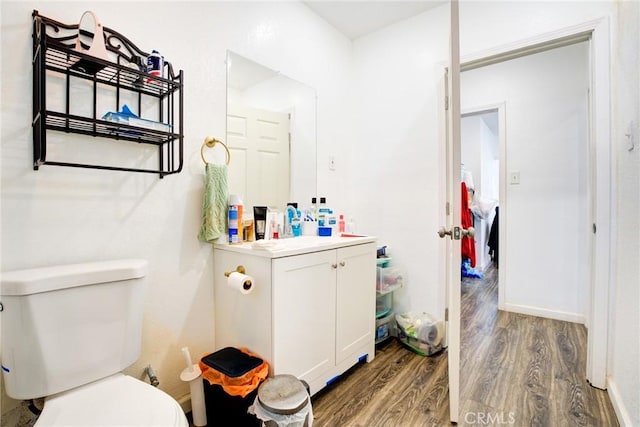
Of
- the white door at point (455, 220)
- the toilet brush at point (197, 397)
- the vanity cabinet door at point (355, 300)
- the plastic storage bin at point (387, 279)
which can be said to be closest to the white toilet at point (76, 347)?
the toilet brush at point (197, 397)

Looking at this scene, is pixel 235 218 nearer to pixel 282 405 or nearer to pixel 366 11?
pixel 282 405

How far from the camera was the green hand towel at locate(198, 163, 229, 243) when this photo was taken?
151 cm

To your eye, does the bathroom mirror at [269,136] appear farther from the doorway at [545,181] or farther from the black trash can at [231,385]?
the doorway at [545,181]

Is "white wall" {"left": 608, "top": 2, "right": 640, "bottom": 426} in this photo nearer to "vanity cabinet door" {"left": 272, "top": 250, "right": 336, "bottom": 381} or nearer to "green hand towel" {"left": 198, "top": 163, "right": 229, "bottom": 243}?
"vanity cabinet door" {"left": 272, "top": 250, "right": 336, "bottom": 381}

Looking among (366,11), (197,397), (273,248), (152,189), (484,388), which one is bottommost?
(484,388)

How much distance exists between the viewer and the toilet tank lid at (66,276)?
915 millimetres

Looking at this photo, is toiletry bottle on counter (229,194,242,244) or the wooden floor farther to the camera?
toiletry bottle on counter (229,194,242,244)

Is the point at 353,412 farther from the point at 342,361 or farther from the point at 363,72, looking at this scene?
the point at 363,72

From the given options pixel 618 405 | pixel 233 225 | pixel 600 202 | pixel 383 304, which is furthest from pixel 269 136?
pixel 618 405

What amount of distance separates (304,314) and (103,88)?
1319 millimetres

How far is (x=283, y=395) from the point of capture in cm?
120

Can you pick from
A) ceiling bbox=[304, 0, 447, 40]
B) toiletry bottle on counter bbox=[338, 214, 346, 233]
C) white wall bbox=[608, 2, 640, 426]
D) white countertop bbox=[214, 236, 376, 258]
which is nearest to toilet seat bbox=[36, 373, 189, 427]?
white countertop bbox=[214, 236, 376, 258]

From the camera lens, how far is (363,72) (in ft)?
8.49

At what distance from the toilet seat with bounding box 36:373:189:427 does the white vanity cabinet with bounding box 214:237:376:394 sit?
49 centimetres
